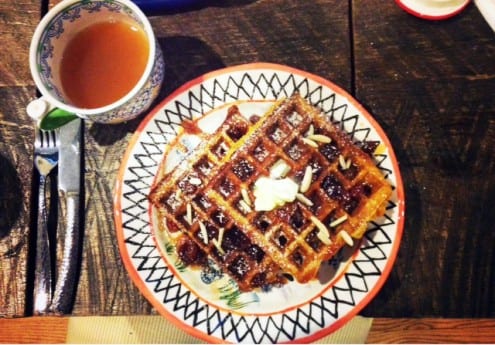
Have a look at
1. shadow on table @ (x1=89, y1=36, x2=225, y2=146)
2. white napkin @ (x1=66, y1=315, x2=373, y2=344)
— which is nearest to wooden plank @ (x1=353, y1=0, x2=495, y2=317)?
white napkin @ (x1=66, y1=315, x2=373, y2=344)

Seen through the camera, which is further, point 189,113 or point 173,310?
point 189,113

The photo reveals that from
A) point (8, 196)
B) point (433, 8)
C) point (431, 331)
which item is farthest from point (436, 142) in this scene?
point (8, 196)

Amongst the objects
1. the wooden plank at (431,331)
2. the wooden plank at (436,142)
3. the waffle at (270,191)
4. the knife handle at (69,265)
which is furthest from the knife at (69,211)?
the wooden plank at (431,331)

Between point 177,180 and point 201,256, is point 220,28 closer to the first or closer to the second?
point 177,180

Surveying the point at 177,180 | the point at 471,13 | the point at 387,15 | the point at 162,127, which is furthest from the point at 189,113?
the point at 471,13

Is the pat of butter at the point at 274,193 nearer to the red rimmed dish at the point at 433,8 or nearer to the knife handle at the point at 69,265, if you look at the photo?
the knife handle at the point at 69,265

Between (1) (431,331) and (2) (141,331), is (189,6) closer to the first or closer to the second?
(2) (141,331)

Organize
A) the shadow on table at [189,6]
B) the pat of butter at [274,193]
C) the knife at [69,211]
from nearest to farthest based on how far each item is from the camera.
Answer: the pat of butter at [274,193]
the knife at [69,211]
the shadow on table at [189,6]
